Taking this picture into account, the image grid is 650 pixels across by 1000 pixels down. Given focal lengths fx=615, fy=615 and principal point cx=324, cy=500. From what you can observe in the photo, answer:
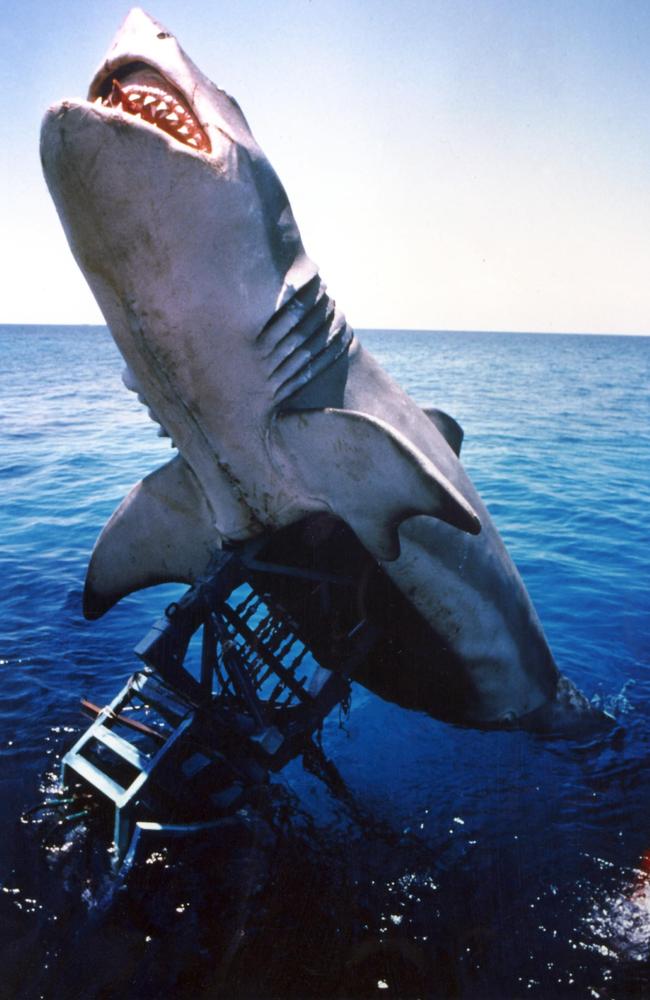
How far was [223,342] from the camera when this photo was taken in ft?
8.89

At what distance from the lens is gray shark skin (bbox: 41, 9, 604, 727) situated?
242 centimetres

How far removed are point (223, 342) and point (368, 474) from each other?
90cm

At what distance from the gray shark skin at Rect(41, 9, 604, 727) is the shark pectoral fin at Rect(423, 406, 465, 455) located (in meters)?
0.23

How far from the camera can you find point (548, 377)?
4500 cm

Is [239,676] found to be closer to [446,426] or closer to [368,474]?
[368,474]

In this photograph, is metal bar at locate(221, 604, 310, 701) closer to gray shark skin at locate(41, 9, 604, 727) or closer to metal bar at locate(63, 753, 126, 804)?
gray shark skin at locate(41, 9, 604, 727)

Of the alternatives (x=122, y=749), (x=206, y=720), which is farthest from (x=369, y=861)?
(x=122, y=749)

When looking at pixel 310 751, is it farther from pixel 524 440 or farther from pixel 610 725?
pixel 524 440

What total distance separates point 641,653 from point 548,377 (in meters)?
41.7

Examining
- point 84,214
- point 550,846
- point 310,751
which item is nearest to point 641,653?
point 550,846

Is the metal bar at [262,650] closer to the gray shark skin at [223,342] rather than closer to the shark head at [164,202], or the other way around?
the gray shark skin at [223,342]

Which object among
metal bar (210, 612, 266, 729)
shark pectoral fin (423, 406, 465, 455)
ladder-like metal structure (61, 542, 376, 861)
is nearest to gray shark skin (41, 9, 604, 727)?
shark pectoral fin (423, 406, 465, 455)

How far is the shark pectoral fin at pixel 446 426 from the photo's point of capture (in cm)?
403

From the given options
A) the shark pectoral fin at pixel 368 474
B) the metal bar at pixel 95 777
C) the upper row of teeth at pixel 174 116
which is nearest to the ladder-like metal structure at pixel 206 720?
the metal bar at pixel 95 777
